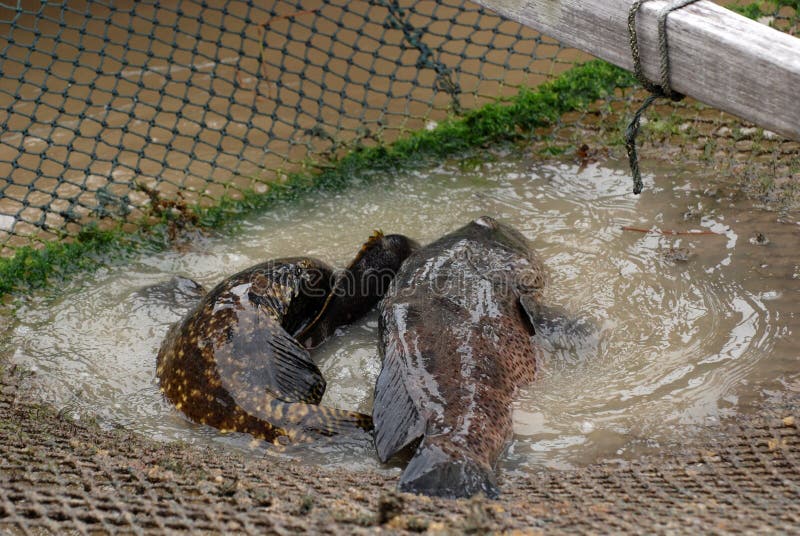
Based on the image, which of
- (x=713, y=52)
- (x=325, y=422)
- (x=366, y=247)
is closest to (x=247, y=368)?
(x=325, y=422)

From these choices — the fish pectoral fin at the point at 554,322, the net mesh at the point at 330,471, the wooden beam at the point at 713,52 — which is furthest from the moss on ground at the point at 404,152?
the wooden beam at the point at 713,52

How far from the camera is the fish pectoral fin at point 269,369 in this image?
391 centimetres

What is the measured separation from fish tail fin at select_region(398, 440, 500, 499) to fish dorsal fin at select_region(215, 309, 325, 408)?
946 millimetres

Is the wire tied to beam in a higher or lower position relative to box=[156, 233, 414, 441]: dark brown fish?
higher

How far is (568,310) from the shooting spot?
476cm

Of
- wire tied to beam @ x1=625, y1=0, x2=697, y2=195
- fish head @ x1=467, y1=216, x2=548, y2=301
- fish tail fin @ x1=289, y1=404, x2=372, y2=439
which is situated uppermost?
wire tied to beam @ x1=625, y1=0, x2=697, y2=195

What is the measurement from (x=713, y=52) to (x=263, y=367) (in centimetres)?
260

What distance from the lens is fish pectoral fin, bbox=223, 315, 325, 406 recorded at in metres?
3.91

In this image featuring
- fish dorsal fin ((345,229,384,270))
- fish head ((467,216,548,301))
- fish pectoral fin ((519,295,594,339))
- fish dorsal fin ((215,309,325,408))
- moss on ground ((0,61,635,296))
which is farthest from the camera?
moss on ground ((0,61,635,296))

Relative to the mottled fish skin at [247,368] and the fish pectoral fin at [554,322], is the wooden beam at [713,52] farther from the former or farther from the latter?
the mottled fish skin at [247,368]

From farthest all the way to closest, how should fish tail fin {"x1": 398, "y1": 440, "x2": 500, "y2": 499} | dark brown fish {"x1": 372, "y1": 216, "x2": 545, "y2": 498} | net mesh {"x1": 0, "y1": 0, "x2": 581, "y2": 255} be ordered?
1. net mesh {"x1": 0, "y1": 0, "x2": 581, "y2": 255}
2. dark brown fish {"x1": 372, "y1": 216, "x2": 545, "y2": 498}
3. fish tail fin {"x1": 398, "y1": 440, "x2": 500, "y2": 499}

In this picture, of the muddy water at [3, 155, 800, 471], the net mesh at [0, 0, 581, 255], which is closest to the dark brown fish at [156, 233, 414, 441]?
the muddy water at [3, 155, 800, 471]

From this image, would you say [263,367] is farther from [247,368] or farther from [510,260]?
[510,260]

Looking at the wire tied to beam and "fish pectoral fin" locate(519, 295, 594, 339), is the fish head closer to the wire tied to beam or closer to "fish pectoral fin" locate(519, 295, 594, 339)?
"fish pectoral fin" locate(519, 295, 594, 339)
